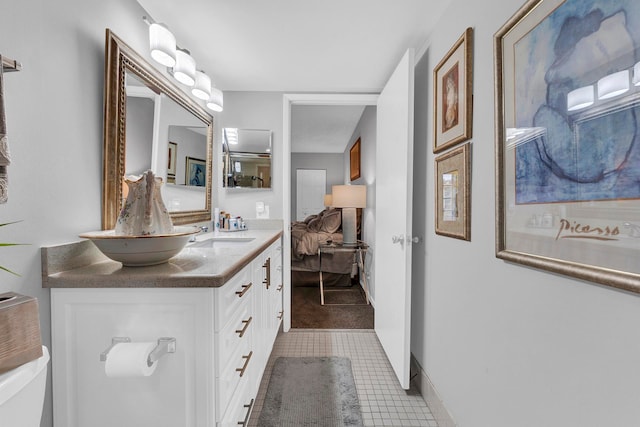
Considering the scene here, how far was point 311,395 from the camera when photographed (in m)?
1.76

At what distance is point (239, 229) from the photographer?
2.52 meters

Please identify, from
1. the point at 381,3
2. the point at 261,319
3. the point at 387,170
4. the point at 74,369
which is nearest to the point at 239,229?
the point at 261,319

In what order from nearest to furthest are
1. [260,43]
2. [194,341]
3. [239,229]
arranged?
1. [194,341]
2. [260,43]
3. [239,229]

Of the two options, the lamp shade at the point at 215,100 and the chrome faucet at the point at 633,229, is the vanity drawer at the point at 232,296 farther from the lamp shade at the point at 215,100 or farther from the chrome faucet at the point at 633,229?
the lamp shade at the point at 215,100

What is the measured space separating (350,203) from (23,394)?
9.91 ft

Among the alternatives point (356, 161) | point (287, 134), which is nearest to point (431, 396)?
point (287, 134)

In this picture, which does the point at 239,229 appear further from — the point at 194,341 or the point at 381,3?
the point at 381,3

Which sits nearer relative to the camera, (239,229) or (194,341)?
(194,341)

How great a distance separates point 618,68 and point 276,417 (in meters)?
1.94

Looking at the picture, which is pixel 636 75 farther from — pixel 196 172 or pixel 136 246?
pixel 196 172

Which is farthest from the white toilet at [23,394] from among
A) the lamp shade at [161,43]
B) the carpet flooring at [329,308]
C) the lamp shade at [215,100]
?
the carpet flooring at [329,308]

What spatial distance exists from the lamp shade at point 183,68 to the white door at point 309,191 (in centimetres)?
516

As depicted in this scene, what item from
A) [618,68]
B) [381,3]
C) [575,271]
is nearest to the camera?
[618,68]

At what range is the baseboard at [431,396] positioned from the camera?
1.47m
